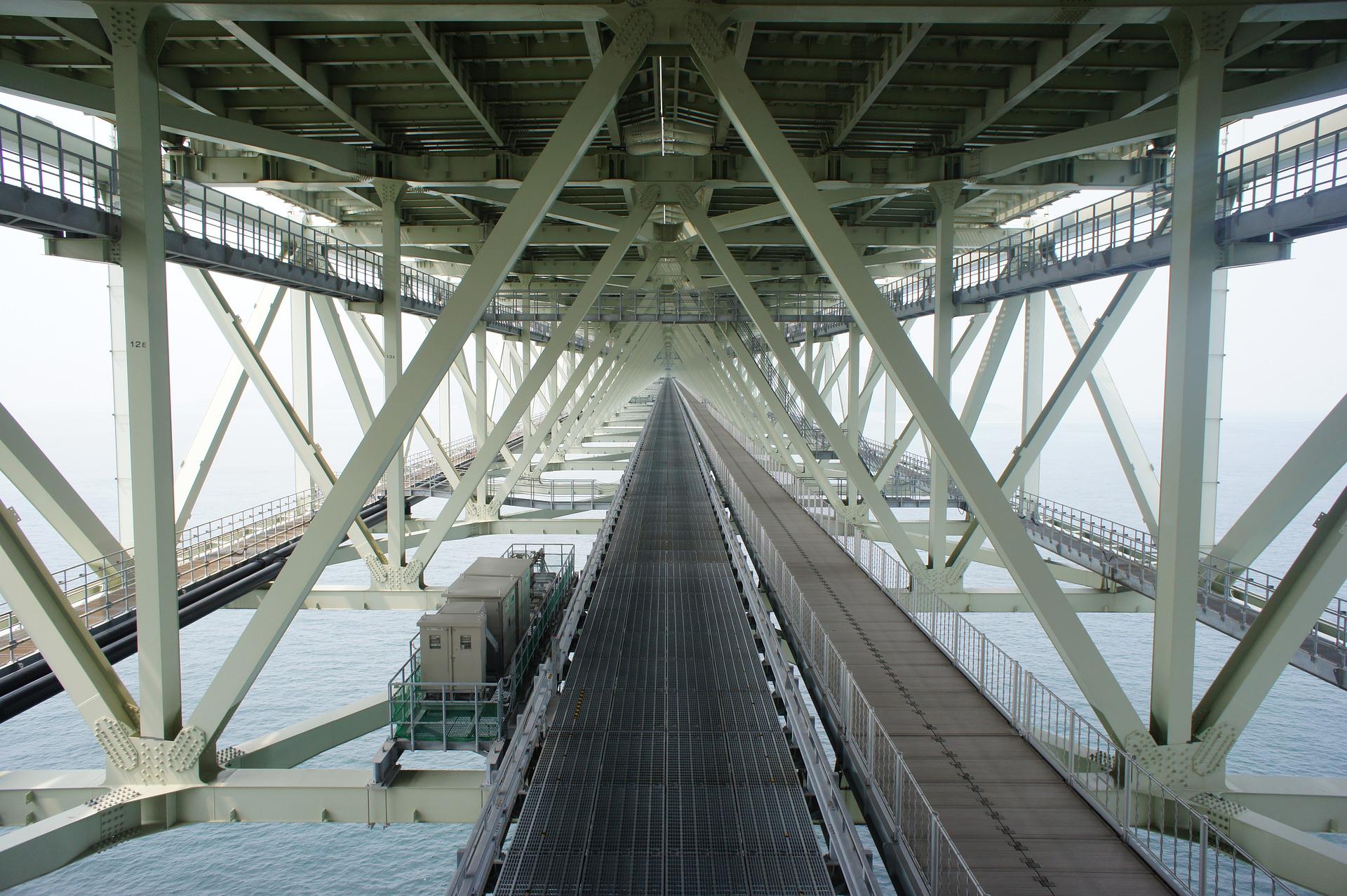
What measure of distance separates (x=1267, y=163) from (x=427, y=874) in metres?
23.1

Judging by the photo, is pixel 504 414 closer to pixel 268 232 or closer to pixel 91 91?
pixel 268 232

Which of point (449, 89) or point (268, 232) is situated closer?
point (449, 89)

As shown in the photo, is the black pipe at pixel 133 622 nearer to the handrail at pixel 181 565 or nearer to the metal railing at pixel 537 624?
the handrail at pixel 181 565

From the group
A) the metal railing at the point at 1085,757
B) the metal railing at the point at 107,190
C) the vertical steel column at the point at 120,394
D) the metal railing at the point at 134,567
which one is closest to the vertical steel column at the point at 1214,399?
the metal railing at the point at 1085,757

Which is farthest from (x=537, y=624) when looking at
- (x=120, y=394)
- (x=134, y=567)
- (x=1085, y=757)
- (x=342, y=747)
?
(x=342, y=747)

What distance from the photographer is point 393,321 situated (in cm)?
1672

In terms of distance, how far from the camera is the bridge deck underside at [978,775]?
6.32 meters

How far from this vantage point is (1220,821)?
9.11 metres

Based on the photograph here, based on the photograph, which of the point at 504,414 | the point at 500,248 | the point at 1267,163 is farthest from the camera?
the point at 504,414

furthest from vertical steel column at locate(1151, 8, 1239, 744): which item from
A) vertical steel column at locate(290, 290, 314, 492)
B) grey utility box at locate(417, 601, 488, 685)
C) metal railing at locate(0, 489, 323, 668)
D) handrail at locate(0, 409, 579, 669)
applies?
vertical steel column at locate(290, 290, 314, 492)

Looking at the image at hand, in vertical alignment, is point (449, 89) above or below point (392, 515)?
above

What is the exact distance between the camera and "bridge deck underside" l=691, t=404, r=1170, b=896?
6324 mm

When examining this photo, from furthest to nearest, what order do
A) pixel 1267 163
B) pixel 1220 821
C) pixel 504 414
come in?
pixel 504 414
pixel 1267 163
pixel 1220 821

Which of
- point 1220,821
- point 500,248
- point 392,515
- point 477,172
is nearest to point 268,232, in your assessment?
point 477,172
